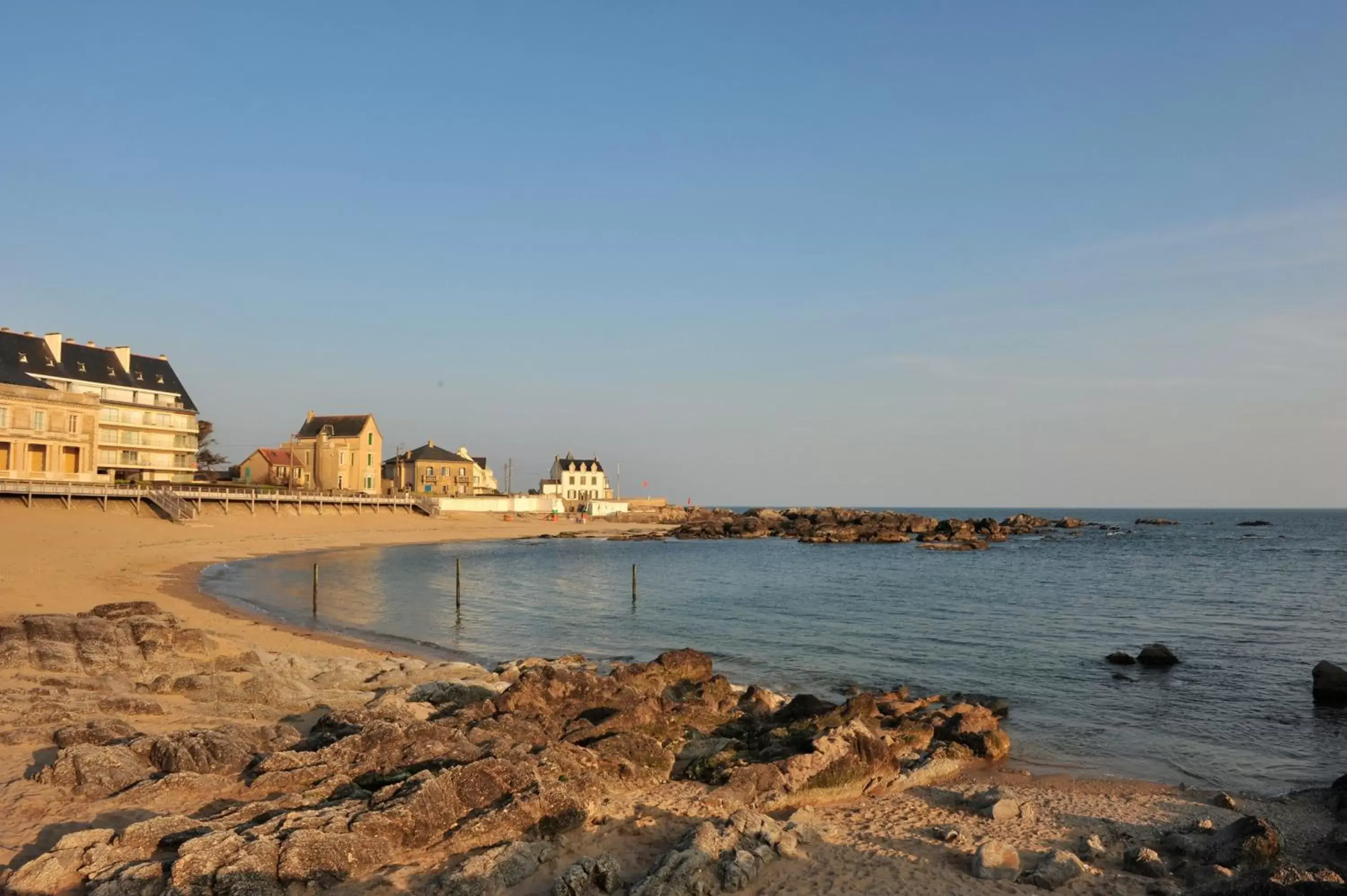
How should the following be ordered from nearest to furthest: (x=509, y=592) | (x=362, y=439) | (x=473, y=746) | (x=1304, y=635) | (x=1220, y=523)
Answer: (x=473, y=746)
(x=1304, y=635)
(x=509, y=592)
(x=362, y=439)
(x=1220, y=523)

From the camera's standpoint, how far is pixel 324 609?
33.2 metres

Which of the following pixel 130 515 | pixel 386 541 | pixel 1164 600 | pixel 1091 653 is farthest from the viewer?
pixel 386 541

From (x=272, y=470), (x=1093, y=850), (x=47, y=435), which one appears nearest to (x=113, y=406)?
(x=47, y=435)

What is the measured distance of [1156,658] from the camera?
76.1ft

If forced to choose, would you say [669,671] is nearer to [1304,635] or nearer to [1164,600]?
[1304,635]

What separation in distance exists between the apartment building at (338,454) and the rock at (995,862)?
8974 centimetres

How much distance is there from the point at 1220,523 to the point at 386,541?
13902 cm

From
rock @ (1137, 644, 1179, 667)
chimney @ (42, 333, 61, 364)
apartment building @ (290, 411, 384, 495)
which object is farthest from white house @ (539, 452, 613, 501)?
rock @ (1137, 644, 1179, 667)

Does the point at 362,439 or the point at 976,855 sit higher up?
the point at 362,439

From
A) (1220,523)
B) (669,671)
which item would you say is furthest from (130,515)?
(1220,523)

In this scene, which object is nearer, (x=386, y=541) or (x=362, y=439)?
(x=386, y=541)

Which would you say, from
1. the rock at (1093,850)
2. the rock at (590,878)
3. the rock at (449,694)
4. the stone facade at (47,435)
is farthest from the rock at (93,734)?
the stone facade at (47,435)

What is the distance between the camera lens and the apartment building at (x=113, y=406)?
198 ft

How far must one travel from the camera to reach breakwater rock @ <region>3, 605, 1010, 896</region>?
26.6ft
